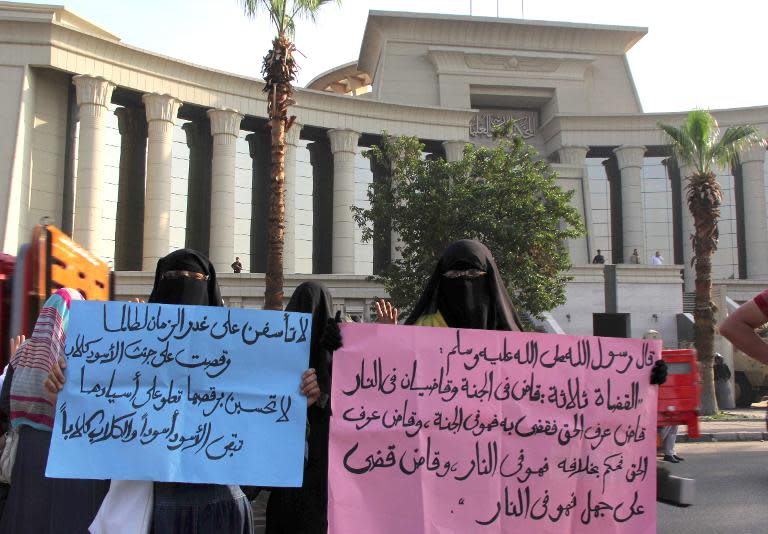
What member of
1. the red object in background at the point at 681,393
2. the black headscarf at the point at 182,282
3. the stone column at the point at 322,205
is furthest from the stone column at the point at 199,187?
the black headscarf at the point at 182,282

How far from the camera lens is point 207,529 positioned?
333 centimetres

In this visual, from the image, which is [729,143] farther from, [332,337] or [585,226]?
[332,337]

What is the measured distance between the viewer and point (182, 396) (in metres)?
3.47

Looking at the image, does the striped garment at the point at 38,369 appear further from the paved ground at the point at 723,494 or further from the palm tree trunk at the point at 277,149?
the palm tree trunk at the point at 277,149

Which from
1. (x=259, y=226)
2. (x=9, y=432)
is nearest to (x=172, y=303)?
(x=9, y=432)

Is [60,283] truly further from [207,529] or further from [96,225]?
[96,225]

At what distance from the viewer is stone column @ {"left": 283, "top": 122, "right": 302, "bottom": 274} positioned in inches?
1292

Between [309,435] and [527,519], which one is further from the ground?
[309,435]

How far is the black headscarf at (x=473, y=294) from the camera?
396cm

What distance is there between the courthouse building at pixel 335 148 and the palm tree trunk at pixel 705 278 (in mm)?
8012

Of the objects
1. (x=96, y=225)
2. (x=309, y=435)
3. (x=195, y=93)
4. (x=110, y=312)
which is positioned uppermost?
(x=195, y=93)

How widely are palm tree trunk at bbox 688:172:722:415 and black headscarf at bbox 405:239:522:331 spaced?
53.5 feet

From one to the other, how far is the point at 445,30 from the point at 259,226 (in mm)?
14411

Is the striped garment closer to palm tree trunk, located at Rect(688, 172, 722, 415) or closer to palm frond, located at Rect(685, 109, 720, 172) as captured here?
palm tree trunk, located at Rect(688, 172, 722, 415)
